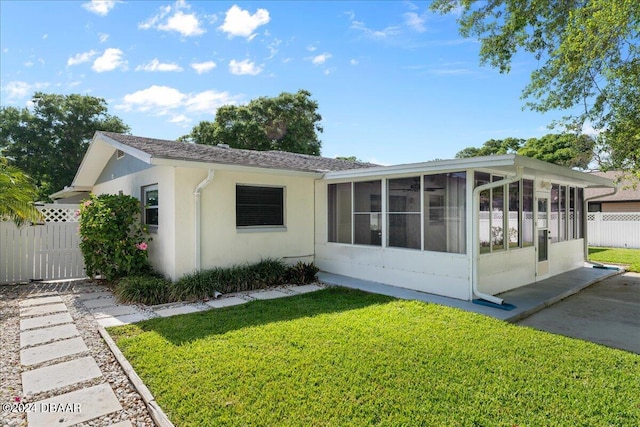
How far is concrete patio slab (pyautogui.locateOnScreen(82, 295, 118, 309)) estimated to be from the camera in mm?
6484

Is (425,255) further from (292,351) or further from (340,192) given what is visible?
(292,351)

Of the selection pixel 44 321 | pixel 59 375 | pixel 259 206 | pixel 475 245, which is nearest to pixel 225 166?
pixel 259 206

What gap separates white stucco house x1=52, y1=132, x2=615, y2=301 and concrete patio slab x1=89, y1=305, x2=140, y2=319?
1194mm

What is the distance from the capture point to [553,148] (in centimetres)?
3111

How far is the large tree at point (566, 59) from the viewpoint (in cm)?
725

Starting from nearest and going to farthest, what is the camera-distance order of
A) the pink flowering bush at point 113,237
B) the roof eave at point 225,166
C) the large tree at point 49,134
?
the roof eave at point 225,166
the pink flowering bush at point 113,237
the large tree at point 49,134

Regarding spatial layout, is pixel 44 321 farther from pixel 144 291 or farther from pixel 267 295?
pixel 267 295

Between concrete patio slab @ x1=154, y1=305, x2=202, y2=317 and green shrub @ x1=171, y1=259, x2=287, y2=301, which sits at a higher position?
green shrub @ x1=171, y1=259, x2=287, y2=301

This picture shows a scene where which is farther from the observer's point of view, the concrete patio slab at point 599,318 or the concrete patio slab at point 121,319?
the concrete patio slab at point 121,319

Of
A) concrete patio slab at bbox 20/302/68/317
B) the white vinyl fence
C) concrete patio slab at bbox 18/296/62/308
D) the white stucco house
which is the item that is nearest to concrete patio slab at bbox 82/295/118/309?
concrete patio slab at bbox 20/302/68/317

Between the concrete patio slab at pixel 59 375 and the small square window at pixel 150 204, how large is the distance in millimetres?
4644

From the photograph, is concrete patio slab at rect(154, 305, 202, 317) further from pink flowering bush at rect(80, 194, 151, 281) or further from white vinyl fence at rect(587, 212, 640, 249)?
white vinyl fence at rect(587, 212, 640, 249)

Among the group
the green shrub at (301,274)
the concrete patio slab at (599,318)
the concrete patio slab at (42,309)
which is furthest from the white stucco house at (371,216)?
the concrete patio slab at (42,309)

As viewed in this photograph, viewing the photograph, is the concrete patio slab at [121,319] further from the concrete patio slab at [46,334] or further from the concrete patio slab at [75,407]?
the concrete patio slab at [75,407]
